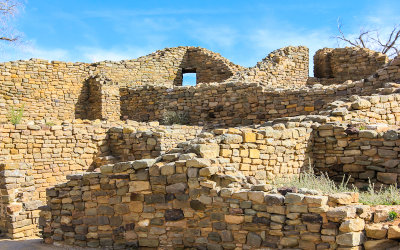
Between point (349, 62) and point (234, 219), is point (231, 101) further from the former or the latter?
point (234, 219)

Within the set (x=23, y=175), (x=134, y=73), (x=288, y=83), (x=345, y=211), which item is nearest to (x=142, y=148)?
(x=23, y=175)

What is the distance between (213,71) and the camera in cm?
2152

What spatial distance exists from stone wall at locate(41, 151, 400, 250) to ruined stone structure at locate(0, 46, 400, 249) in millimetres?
17

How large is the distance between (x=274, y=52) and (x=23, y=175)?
11.7m

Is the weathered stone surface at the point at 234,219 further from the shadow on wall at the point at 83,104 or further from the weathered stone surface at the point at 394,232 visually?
the shadow on wall at the point at 83,104

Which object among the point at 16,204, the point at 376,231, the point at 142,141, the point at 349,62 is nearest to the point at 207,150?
the point at 376,231

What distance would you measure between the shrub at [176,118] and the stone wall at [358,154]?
664 centimetres

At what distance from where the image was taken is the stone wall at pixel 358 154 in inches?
319

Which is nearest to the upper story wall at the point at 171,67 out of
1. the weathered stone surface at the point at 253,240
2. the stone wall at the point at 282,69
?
the stone wall at the point at 282,69

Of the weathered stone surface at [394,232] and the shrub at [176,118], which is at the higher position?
the shrub at [176,118]

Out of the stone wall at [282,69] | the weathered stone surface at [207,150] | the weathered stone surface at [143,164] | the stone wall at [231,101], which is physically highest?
the stone wall at [282,69]

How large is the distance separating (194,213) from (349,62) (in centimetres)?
1345

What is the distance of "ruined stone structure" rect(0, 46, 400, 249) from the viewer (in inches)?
229

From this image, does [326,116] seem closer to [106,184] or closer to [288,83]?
→ [106,184]
